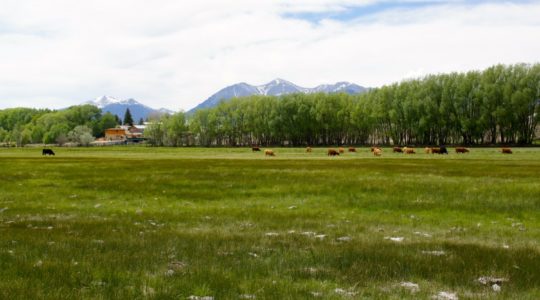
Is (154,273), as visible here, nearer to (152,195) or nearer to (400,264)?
(400,264)

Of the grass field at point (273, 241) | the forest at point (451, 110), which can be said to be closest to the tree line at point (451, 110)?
the forest at point (451, 110)

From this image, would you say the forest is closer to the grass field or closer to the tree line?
the tree line

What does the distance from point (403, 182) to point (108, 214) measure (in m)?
20.9

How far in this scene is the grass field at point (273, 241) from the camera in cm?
972

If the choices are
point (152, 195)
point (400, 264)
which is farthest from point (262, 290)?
point (152, 195)

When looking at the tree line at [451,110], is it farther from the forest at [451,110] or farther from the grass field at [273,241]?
the grass field at [273,241]

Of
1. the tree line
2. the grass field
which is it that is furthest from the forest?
the grass field

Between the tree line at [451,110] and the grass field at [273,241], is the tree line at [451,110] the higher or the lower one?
the higher one

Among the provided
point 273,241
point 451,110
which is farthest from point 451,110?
point 273,241

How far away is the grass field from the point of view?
9.72 metres

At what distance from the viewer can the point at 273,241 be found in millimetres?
15289

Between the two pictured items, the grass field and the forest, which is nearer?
the grass field

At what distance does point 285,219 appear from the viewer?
71.1ft

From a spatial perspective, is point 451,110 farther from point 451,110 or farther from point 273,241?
point 273,241
